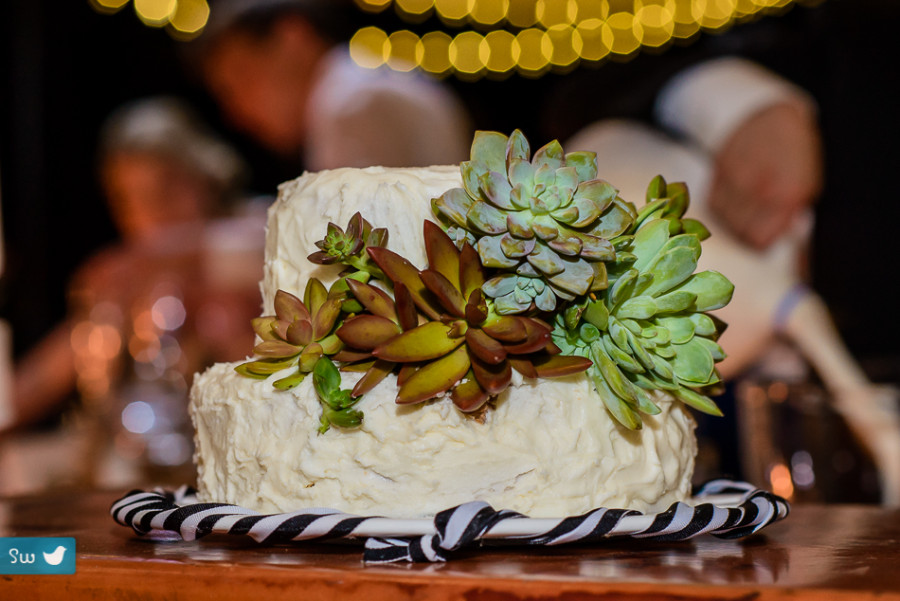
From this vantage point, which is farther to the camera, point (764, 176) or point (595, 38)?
point (595, 38)

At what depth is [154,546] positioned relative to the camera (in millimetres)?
615

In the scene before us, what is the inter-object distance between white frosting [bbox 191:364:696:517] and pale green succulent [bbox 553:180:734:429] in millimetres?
25

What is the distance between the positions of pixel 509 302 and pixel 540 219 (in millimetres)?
56

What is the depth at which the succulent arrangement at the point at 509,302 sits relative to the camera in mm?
557

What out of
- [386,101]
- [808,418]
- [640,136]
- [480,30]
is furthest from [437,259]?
[480,30]

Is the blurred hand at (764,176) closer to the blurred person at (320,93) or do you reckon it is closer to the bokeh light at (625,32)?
the bokeh light at (625,32)

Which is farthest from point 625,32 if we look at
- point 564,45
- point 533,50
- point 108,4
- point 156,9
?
point 108,4

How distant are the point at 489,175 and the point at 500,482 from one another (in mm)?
196

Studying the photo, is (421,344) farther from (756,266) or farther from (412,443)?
(756,266)

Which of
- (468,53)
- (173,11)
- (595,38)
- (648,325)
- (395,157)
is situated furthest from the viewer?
(173,11)

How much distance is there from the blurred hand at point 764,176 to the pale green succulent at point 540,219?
1.41 metres

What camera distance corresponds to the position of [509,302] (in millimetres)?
571

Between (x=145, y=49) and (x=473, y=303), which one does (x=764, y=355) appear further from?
(x=145, y=49)

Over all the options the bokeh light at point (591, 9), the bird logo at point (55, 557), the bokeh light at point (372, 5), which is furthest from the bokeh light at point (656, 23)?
the bird logo at point (55, 557)
